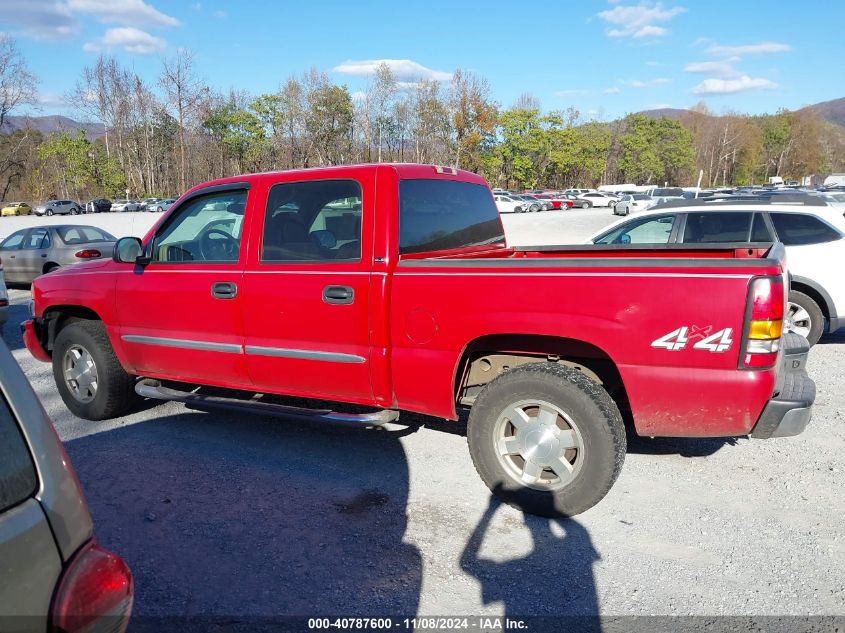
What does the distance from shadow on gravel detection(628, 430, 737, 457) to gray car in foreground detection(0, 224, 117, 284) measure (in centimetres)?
1172

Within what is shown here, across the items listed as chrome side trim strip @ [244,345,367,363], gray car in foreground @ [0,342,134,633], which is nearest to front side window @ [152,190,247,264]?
chrome side trim strip @ [244,345,367,363]

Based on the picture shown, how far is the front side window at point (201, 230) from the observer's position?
15.4 feet

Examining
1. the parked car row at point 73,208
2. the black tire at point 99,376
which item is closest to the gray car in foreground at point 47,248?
Result: the black tire at point 99,376

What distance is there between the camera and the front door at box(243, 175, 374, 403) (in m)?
4.02

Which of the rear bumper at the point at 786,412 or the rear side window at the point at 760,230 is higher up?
the rear side window at the point at 760,230

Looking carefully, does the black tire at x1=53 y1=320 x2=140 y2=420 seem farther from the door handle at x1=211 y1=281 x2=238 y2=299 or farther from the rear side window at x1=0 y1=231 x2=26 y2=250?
the rear side window at x1=0 y1=231 x2=26 y2=250

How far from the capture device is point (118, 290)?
5.02m

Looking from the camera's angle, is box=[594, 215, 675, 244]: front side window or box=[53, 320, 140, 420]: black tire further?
box=[594, 215, 675, 244]: front side window

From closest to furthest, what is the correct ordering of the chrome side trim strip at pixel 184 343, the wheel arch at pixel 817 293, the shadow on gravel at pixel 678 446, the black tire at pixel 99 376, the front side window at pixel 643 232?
the chrome side trim strip at pixel 184 343 < the shadow on gravel at pixel 678 446 < the black tire at pixel 99 376 < the wheel arch at pixel 817 293 < the front side window at pixel 643 232

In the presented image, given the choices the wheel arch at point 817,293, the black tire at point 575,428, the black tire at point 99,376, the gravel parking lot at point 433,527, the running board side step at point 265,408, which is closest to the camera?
the gravel parking lot at point 433,527

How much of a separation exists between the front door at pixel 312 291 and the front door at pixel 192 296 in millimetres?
174

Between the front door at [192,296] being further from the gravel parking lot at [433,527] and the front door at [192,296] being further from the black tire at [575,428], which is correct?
the black tire at [575,428]

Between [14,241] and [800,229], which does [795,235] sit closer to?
[800,229]

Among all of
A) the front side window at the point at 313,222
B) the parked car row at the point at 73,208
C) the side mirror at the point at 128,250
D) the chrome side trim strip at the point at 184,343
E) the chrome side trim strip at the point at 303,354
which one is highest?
the front side window at the point at 313,222
